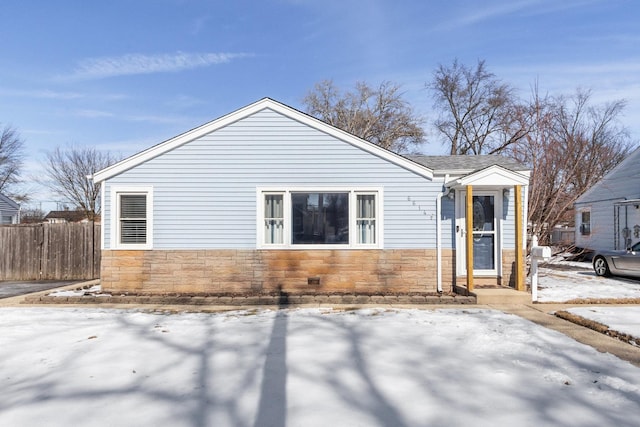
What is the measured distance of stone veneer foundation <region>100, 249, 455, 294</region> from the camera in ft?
29.6

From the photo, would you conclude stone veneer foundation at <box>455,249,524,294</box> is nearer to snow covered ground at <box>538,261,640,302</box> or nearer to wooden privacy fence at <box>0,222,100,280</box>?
snow covered ground at <box>538,261,640,302</box>

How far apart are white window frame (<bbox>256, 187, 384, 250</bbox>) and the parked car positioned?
791 cm

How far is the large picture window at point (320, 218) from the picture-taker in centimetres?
909

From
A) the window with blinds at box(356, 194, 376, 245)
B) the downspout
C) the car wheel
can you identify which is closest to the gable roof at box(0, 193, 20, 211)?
the window with blinds at box(356, 194, 376, 245)

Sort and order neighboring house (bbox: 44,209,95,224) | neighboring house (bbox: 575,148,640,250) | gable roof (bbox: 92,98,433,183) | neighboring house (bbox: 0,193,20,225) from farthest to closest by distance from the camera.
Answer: neighboring house (bbox: 44,209,95,224)
neighboring house (bbox: 0,193,20,225)
neighboring house (bbox: 575,148,640,250)
gable roof (bbox: 92,98,433,183)

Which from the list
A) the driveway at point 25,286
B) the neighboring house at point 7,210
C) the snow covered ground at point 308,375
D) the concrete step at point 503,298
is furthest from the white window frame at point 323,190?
the neighboring house at point 7,210

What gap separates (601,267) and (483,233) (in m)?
6.22

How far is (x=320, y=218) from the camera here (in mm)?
9148

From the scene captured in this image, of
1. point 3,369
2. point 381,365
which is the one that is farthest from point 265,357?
point 3,369

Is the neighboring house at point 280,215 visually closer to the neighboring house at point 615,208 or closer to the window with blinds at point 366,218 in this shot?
the window with blinds at point 366,218

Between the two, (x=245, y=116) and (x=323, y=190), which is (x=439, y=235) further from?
(x=245, y=116)

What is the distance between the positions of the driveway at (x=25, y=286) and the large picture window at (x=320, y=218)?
611cm

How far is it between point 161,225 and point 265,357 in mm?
5250

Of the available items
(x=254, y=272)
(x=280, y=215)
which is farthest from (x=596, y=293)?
(x=254, y=272)
